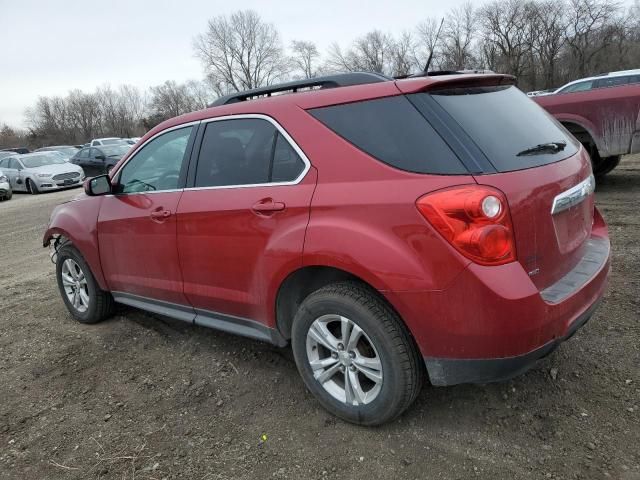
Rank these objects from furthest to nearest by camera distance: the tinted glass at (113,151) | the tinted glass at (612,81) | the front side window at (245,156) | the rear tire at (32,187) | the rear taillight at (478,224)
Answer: the tinted glass at (113,151) → the rear tire at (32,187) → the tinted glass at (612,81) → the front side window at (245,156) → the rear taillight at (478,224)

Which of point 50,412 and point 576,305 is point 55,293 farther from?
point 576,305

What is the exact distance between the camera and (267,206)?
9.24ft

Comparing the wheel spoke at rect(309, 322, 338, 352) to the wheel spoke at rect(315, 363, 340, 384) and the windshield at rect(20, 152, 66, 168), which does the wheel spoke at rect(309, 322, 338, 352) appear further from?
the windshield at rect(20, 152, 66, 168)

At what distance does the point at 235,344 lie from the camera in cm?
387

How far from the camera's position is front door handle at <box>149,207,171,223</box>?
A: 343 cm

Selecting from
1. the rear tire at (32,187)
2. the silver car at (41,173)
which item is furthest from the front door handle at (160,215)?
the rear tire at (32,187)

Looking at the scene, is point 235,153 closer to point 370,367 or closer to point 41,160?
point 370,367

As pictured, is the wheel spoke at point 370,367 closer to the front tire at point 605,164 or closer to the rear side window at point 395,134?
the rear side window at point 395,134

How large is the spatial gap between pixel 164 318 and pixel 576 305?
3353mm

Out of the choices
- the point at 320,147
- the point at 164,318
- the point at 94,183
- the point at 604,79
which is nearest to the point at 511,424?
the point at 320,147

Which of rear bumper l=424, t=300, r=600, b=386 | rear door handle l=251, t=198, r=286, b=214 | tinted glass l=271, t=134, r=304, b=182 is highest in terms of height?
tinted glass l=271, t=134, r=304, b=182

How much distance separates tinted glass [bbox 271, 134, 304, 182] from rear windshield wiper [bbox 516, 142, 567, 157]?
111 centimetres

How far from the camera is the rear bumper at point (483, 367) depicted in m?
2.28

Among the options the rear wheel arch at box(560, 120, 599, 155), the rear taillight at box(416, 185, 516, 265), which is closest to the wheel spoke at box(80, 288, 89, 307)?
the rear taillight at box(416, 185, 516, 265)
